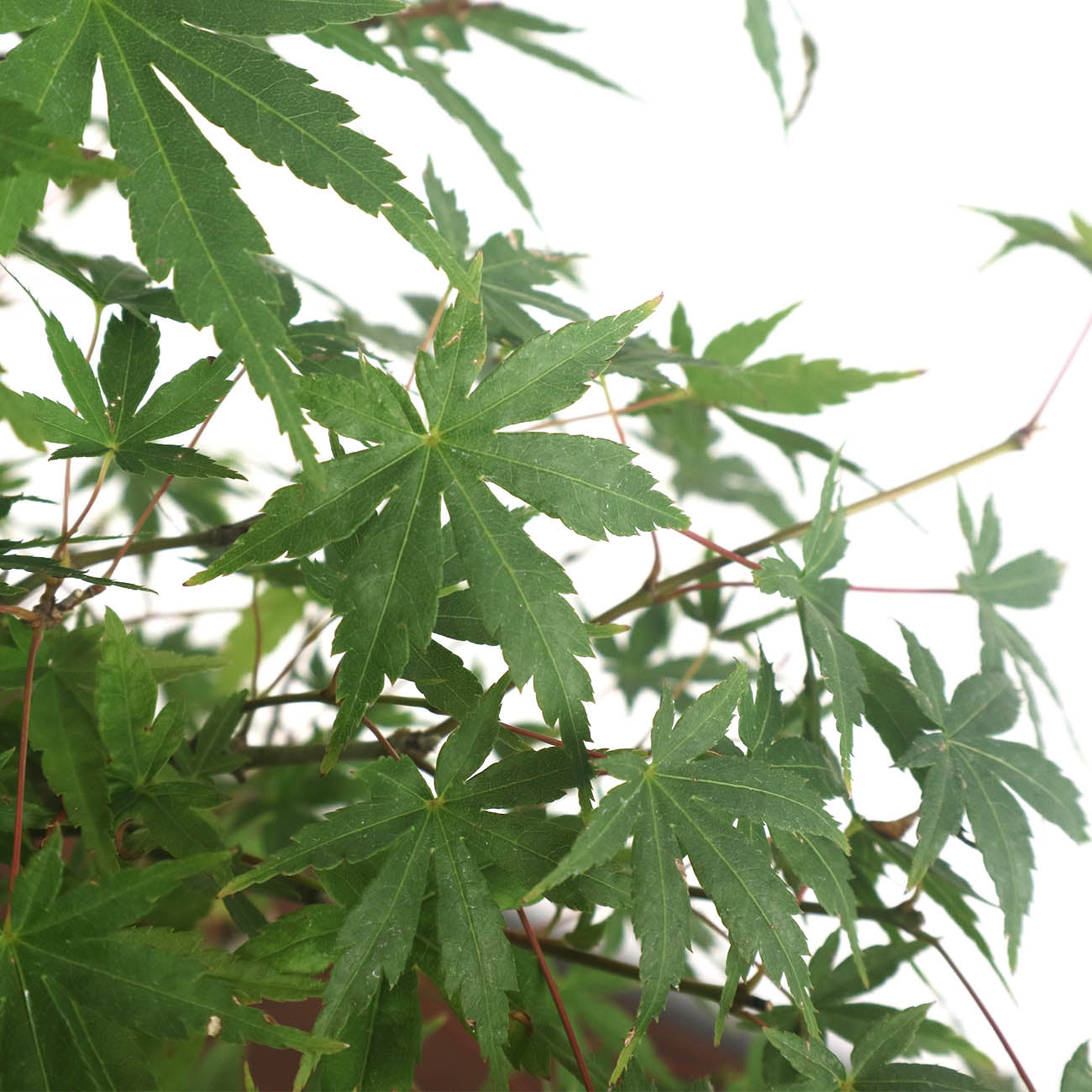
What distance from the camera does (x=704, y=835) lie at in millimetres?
479

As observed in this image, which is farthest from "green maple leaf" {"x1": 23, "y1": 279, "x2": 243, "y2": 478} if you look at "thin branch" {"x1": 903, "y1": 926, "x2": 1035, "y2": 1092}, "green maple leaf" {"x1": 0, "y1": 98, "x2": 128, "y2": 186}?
"thin branch" {"x1": 903, "y1": 926, "x2": 1035, "y2": 1092}

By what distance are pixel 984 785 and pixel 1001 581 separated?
7.5 inches

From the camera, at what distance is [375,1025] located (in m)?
0.49

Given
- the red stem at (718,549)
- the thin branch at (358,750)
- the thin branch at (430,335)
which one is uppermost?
the thin branch at (430,335)

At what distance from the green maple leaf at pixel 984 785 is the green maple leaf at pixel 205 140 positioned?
14.6 inches

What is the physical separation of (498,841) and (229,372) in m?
0.26

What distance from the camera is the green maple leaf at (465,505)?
444 millimetres

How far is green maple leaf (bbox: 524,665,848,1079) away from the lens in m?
0.45

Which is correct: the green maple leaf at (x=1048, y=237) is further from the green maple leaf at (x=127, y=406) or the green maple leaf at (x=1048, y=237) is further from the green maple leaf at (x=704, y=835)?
the green maple leaf at (x=127, y=406)

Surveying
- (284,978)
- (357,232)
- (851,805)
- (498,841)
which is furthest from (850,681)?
(357,232)

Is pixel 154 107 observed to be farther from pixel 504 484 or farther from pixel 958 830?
pixel 958 830

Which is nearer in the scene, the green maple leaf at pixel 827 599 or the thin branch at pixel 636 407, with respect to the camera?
the green maple leaf at pixel 827 599

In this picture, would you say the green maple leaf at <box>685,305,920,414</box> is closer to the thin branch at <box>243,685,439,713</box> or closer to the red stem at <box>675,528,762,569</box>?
the red stem at <box>675,528,762,569</box>

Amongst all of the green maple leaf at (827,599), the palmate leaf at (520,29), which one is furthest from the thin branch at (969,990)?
the palmate leaf at (520,29)
